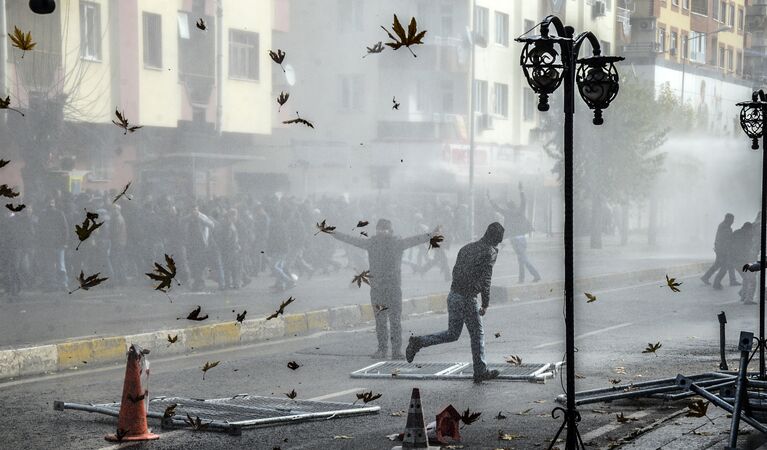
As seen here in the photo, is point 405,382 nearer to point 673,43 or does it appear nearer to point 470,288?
point 470,288

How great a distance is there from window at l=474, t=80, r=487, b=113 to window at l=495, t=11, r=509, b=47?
54.6 inches

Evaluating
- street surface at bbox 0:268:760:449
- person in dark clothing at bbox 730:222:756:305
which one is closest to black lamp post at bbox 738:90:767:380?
street surface at bbox 0:268:760:449

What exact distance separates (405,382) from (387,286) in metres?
2.00

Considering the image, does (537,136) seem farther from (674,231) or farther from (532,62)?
(532,62)

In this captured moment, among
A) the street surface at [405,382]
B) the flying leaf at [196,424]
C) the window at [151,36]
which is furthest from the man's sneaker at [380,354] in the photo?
the window at [151,36]

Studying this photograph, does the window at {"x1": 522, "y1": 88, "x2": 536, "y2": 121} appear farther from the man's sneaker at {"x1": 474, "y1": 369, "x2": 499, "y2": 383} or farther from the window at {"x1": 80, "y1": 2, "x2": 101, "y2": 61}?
the man's sneaker at {"x1": 474, "y1": 369, "x2": 499, "y2": 383}

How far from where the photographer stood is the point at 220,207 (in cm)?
2275

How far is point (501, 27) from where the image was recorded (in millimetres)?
37375

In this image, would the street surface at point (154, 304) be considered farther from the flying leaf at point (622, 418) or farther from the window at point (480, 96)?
the window at point (480, 96)

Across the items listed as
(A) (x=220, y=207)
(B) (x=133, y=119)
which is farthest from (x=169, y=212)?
(B) (x=133, y=119)

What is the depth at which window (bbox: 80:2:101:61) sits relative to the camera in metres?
25.1

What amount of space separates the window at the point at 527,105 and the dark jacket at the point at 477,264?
29874 millimetres

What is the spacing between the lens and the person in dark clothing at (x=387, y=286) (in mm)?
12227

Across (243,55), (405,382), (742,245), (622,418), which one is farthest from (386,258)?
(243,55)
